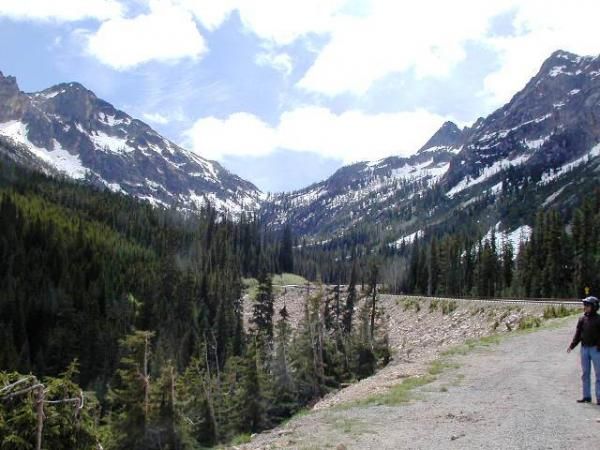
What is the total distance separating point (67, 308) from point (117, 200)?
10905 cm

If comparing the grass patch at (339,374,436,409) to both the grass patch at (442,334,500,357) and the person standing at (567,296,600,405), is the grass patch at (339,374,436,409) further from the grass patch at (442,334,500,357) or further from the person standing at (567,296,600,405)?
the grass patch at (442,334,500,357)

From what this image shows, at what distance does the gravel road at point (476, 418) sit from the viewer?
A: 11992 mm

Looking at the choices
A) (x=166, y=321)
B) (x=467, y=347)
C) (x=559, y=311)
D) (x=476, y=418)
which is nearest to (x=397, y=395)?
(x=476, y=418)

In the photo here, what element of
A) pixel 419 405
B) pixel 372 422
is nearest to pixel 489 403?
pixel 419 405

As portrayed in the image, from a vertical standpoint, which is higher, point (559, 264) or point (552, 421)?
point (559, 264)

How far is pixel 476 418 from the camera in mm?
13914

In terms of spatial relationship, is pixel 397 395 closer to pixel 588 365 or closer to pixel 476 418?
pixel 476 418

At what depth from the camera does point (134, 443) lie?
30.9m

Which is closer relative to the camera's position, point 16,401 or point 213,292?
point 16,401

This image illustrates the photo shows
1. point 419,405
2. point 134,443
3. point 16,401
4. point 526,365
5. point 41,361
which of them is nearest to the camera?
point 16,401

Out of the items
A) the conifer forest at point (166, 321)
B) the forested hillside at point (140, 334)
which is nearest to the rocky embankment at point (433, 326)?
the conifer forest at point (166, 321)

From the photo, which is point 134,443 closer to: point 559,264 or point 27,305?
point 27,305

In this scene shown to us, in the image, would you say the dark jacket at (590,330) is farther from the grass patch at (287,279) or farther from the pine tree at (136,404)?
the grass patch at (287,279)

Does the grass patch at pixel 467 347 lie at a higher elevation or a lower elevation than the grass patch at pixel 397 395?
higher
